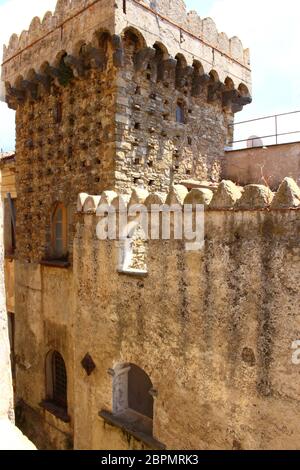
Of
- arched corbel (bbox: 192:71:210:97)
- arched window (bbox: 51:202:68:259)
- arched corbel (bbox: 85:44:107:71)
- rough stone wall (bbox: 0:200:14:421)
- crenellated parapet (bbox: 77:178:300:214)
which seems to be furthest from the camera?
arched corbel (bbox: 192:71:210:97)

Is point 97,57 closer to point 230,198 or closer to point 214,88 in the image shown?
point 214,88

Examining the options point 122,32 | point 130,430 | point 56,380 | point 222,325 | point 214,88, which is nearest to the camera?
point 222,325

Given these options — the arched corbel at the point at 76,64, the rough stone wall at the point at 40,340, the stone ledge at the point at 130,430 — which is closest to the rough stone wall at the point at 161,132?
the arched corbel at the point at 76,64

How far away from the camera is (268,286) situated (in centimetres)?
519

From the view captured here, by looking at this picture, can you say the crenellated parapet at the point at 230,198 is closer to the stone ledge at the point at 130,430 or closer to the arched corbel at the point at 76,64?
the arched corbel at the point at 76,64

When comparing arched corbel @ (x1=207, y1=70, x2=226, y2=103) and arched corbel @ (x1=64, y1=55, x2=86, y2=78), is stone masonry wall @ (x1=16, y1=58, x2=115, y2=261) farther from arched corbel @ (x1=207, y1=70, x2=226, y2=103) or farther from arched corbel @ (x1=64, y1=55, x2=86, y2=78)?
arched corbel @ (x1=207, y1=70, x2=226, y2=103)

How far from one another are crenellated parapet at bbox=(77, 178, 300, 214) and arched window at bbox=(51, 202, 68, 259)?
3331 millimetres

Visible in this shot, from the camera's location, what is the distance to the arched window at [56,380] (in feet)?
33.1

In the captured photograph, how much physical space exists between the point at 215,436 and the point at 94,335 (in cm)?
315

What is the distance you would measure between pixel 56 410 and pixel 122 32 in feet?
31.6

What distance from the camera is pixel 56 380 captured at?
10352 millimetres

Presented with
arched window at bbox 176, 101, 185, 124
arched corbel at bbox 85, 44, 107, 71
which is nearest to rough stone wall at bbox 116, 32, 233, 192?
arched window at bbox 176, 101, 185, 124

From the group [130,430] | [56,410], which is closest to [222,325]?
[130,430]

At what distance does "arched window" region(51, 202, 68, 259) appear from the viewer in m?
9.98
